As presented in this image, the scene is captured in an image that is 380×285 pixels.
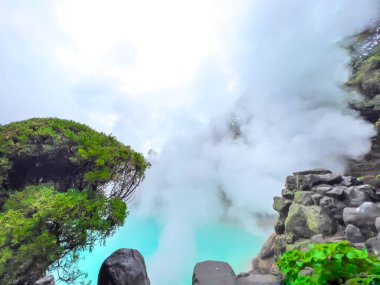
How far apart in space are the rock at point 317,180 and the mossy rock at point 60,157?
23.7 ft

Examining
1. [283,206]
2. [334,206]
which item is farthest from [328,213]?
[283,206]

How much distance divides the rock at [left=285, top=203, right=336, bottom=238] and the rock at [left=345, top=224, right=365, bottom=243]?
794 mm

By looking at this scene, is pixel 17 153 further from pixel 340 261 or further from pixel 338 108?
pixel 338 108

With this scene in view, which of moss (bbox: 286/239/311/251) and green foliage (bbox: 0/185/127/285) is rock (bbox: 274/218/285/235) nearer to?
moss (bbox: 286/239/311/251)

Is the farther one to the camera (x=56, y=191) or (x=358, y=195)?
(x=358, y=195)

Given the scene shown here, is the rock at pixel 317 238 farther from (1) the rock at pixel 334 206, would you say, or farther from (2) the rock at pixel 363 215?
(1) the rock at pixel 334 206

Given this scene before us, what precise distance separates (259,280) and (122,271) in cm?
275

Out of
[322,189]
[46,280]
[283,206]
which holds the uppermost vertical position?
[283,206]

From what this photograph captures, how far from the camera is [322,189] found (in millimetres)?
8305

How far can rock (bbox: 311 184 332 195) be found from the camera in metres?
8.23

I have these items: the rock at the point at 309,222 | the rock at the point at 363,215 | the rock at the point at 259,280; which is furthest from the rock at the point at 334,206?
the rock at the point at 259,280

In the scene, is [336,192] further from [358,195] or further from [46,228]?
[46,228]

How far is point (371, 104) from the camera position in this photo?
1392cm

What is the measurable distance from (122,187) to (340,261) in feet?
13.6
